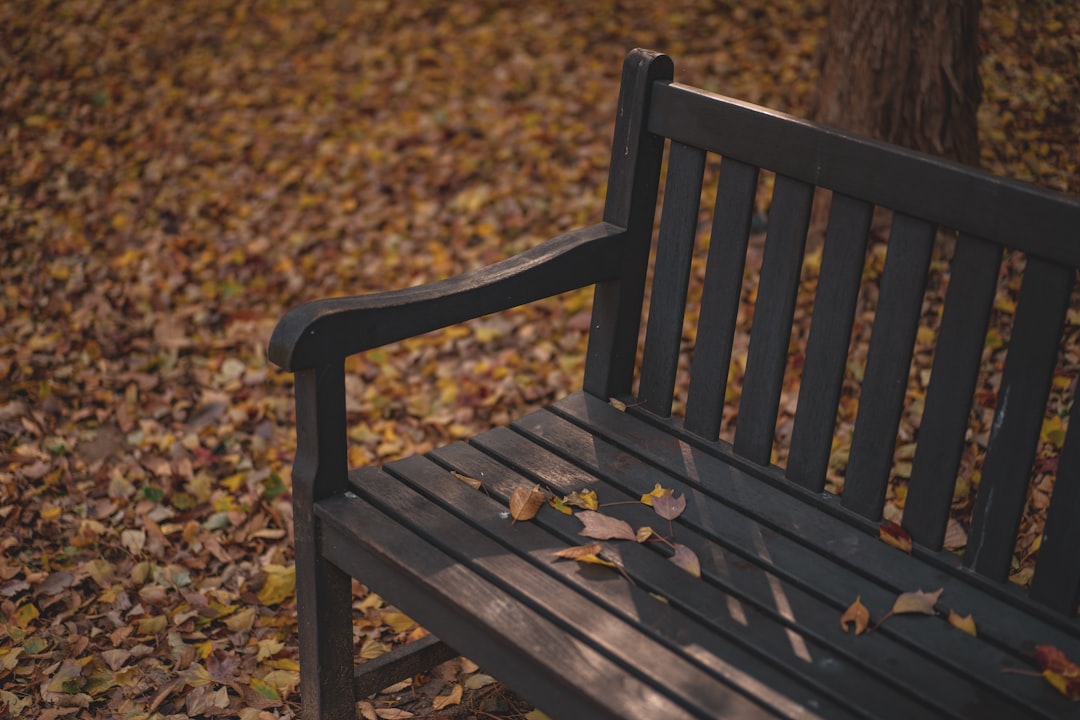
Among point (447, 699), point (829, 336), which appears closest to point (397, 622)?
point (447, 699)

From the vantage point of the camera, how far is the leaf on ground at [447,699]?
8.36ft

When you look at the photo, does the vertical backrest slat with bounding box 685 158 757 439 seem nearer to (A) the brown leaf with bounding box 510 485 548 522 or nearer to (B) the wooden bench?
(B) the wooden bench

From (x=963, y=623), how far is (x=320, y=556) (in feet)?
3.91

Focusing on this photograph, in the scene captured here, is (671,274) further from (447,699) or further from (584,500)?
(447,699)

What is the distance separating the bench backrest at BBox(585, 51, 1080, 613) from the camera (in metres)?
1.77

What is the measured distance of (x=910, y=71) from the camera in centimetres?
365

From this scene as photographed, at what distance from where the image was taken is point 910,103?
12.1 feet

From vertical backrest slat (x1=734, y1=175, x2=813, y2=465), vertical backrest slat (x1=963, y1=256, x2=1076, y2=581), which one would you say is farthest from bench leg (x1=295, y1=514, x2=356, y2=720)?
vertical backrest slat (x1=963, y1=256, x2=1076, y2=581)

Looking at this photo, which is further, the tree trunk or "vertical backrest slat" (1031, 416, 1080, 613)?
the tree trunk

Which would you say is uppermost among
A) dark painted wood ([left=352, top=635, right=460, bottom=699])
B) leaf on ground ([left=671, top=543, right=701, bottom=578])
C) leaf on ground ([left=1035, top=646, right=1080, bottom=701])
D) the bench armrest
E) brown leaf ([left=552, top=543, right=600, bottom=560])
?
the bench armrest

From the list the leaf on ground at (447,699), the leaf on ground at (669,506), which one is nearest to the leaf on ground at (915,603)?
the leaf on ground at (669,506)

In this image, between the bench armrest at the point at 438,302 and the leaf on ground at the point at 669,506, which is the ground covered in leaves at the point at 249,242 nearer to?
the leaf on ground at the point at 669,506

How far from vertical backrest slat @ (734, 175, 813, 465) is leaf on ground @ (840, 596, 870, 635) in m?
0.47

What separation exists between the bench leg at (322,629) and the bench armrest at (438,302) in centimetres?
37
